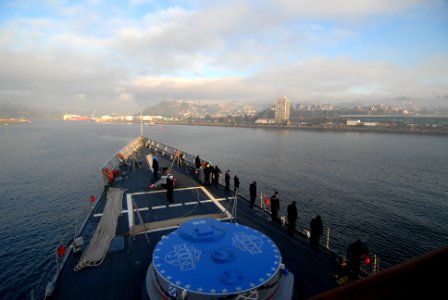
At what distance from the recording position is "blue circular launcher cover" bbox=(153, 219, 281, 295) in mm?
6215

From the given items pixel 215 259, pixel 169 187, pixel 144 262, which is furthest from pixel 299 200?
pixel 215 259

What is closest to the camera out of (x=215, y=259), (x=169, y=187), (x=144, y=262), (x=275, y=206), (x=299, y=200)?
(x=215, y=259)

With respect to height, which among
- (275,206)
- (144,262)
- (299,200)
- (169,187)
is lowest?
(299,200)

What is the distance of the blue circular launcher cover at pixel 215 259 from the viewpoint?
621 cm

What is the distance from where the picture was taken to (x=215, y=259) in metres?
6.96

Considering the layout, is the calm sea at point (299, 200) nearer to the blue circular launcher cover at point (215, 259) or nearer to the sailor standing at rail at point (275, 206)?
the blue circular launcher cover at point (215, 259)

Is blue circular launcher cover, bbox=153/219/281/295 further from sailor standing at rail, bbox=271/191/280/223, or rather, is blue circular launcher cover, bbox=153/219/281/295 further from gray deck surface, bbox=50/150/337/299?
sailor standing at rail, bbox=271/191/280/223

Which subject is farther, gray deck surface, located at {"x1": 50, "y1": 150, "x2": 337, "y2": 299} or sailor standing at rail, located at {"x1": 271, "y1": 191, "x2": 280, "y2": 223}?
sailor standing at rail, located at {"x1": 271, "y1": 191, "x2": 280, "y2": 223}

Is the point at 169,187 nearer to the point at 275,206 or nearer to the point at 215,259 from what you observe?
the point at 275,206

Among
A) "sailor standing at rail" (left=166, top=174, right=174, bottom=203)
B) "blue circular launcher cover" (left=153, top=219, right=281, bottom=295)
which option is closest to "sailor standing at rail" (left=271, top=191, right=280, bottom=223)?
"blue circular launcher cover" (left=153, top=219, right=281, bottom=295)

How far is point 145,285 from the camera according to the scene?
725 centimetres

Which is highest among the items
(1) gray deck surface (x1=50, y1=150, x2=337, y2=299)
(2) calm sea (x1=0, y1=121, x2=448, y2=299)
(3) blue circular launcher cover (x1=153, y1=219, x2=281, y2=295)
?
(3) blue circular launcher cover (x1=153, y1=219, x2=281, y2=295)

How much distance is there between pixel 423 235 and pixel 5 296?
2981cm

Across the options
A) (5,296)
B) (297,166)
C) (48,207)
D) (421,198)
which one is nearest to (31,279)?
(5,296)
